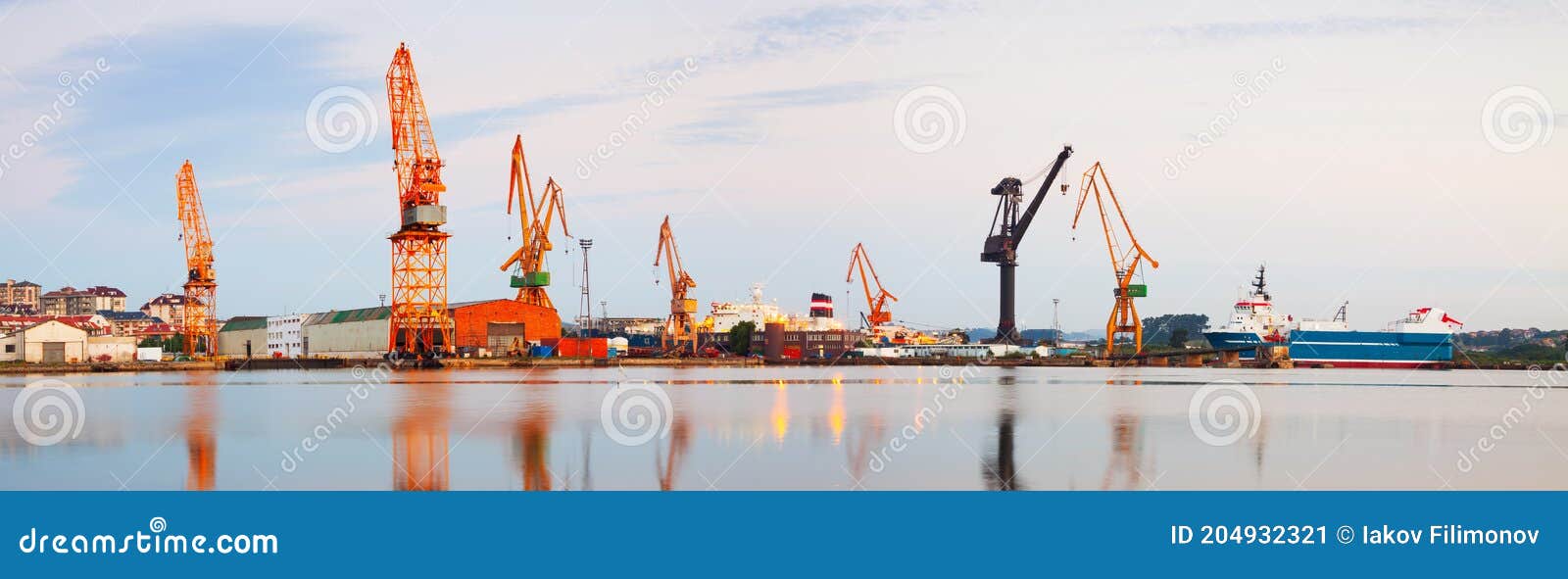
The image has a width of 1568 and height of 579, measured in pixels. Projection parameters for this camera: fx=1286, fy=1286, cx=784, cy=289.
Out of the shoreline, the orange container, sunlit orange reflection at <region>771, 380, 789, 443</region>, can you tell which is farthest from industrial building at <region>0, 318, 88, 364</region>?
sunlit orange reflection at <region>771, 380, 789, 443</region>

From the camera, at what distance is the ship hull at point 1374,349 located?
3051 inches

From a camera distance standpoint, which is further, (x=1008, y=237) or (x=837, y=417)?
(x=1008, y=237)

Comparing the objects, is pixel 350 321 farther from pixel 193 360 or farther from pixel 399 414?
pixel 399 414

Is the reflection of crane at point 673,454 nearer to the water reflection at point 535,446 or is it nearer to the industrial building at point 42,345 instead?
the water reflection at point 535,446

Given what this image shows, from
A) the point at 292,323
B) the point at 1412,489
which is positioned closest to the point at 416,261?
the point at 292,323

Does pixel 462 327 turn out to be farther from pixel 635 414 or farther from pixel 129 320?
pixel 129 320

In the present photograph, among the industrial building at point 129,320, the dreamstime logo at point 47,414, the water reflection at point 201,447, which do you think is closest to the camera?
the water reflection at point 201,447

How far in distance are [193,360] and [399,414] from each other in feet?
193

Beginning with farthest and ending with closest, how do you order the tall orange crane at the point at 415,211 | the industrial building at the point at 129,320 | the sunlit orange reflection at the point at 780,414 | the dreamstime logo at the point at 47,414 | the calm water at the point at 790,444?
1. the industrial building at the point at 129,320
2. the tall orange crane at the point at 415,211
3. the sunlit orange reflection at the point at 780,414
4. the dreamstime logo at the point at 47,414
5. the calm water at the point at 790,444

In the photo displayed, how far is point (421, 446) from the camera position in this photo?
1828cm

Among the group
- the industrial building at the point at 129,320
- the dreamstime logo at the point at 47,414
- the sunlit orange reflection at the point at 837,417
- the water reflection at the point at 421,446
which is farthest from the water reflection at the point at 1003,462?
the industrial building at the point at 129,320

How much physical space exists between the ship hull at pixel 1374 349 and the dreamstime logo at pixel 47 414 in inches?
2652

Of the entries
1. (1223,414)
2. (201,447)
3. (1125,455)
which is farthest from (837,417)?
(201,447)

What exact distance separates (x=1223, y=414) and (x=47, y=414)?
24.4 m
